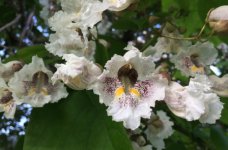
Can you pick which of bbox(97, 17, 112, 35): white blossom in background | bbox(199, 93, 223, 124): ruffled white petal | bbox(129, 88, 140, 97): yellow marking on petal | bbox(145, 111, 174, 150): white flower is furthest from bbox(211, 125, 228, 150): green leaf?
bbox(97, 17, 112, 35): white blossom in background

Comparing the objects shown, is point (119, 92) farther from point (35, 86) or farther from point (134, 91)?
point (35, 86)

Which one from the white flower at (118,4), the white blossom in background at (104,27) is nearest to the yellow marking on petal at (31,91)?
the white flower at (118,4)

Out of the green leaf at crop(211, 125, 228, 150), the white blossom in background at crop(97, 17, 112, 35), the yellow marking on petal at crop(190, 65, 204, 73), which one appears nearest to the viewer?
the yellow marking on petal at crop(190, 65, 204, 73)

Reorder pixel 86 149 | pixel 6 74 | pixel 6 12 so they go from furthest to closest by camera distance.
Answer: pixel 6 12 → pixel 6 74 → pixel 86 149

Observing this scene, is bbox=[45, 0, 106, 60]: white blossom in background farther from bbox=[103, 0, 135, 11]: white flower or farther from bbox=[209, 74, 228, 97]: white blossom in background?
bbox=[209, 74, 228, 97]: white blossom in background

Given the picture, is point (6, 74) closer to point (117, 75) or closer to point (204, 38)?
point (117, 75)

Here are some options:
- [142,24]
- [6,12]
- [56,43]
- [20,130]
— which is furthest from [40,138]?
[20,130]

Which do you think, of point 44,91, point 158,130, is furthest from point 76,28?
point 158,130
